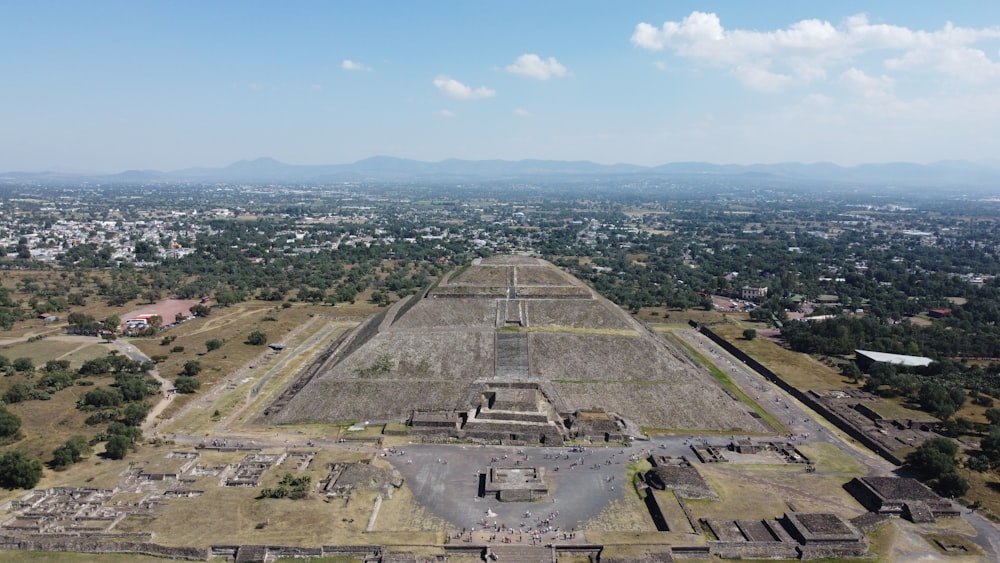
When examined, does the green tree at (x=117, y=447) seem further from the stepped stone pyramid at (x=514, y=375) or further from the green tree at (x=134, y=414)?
the stepped stone pyramid at (x=514, y=375)

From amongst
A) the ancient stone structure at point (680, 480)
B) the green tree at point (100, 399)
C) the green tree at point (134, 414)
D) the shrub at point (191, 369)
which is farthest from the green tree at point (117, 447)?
the ancient stone structure at point (680, 480)

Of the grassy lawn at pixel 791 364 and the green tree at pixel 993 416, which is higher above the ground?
the green tree at pixel 993 416

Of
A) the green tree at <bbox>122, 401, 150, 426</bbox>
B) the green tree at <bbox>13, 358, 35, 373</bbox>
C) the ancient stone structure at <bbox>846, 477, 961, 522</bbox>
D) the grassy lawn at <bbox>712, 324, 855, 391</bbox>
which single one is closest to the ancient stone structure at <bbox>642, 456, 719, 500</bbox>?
the ancient stone structure at <bbox>846, 477, 961, 522</bbox>

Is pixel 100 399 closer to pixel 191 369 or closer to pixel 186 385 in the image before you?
pixel 186 385

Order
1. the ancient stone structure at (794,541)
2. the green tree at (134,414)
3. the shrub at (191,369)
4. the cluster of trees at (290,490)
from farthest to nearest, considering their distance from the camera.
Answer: the shrub at (191,369)
the green tree at (134,414)
the cluster of trees at (290,490)
the ancient stone structure at (794,541)

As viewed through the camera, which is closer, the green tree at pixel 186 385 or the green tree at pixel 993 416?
the green tree at pixel 993 416

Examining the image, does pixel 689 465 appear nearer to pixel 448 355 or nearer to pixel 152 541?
pixel 448 355

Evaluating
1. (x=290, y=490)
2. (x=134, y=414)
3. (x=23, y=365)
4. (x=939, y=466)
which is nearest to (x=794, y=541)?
(x=939, y=466)

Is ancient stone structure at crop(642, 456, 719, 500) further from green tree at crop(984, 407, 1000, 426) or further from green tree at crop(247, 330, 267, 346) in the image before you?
green tree at crop(247, 330, 267, 346)

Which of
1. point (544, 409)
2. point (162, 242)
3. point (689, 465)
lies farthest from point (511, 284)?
point (162, 242)
